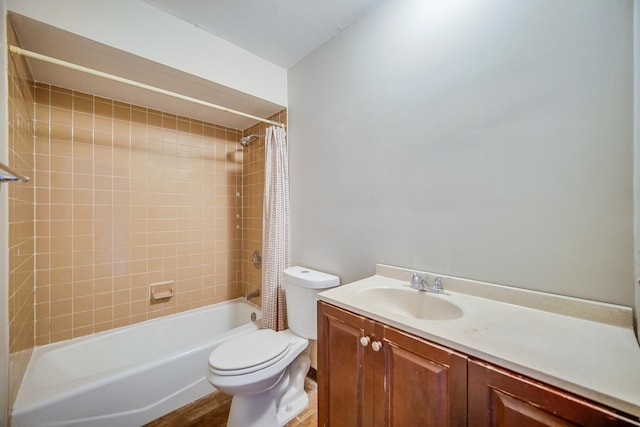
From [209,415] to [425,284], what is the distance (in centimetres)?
155

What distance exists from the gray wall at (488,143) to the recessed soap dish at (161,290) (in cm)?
152

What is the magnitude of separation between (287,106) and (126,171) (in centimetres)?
143

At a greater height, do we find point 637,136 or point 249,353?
point 637,136

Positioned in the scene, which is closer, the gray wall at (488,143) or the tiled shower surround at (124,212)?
the gray wall at (488,143)

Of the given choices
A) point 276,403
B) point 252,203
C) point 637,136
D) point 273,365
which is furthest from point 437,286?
point 252,203

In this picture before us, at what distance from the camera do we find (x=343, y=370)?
0.95 m

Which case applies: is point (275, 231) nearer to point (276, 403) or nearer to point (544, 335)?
point (276, 403)

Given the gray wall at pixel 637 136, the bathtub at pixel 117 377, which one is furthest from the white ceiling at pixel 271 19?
the bathtub at pixel 117 377

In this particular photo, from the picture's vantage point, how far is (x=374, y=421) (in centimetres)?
84

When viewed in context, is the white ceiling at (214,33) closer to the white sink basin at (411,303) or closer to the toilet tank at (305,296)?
the toilet tank at (305,296)

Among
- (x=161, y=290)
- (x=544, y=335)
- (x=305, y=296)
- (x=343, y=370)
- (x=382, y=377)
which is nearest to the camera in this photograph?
(x=544, y=335)

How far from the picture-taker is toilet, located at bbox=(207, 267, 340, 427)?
1186mm

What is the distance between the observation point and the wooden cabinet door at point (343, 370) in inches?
34.2

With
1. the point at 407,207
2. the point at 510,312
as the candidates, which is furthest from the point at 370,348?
the point at 407,207
